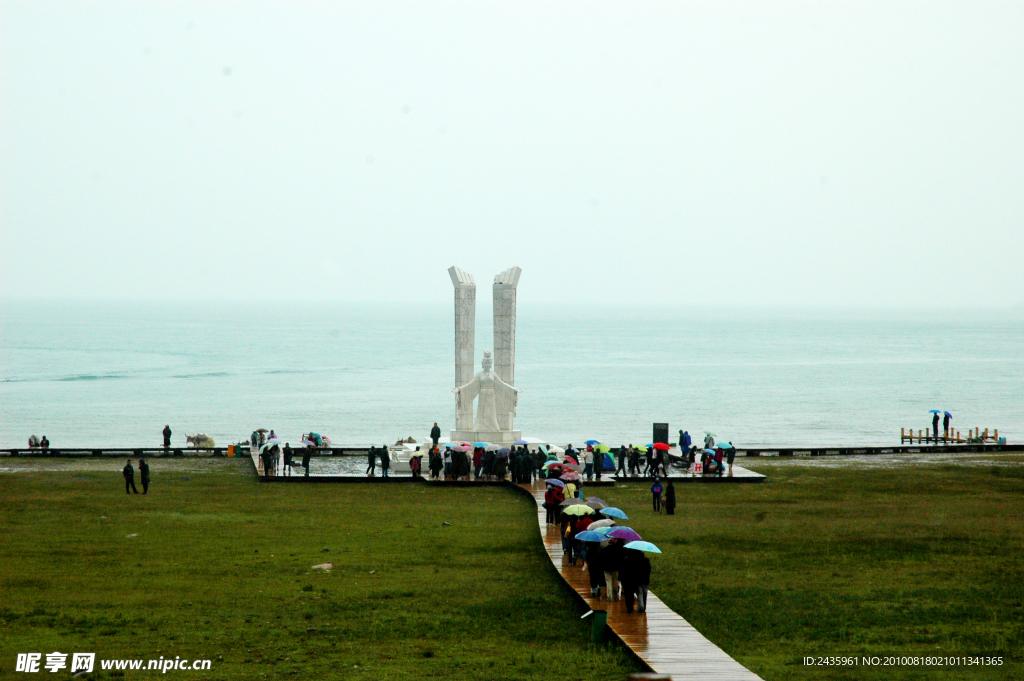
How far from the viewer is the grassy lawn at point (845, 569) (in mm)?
14414

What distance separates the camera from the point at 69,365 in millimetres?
134875

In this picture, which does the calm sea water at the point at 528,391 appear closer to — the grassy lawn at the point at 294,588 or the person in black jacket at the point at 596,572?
the grassy lawn at the point at 294,588

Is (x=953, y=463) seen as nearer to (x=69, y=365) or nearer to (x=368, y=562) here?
(x=368, y=562)

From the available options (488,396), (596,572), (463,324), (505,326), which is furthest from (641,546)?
(463,324)

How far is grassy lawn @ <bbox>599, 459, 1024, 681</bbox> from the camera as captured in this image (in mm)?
14414

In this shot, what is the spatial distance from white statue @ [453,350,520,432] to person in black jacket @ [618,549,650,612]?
23226mm

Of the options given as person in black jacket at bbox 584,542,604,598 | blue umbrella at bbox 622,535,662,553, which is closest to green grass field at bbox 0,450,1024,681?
person in black jacket at bbox 584,542,604,598

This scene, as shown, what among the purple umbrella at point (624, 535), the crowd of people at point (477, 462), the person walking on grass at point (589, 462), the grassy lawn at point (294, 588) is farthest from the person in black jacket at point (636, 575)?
the person walking on grass at point (589, 462)

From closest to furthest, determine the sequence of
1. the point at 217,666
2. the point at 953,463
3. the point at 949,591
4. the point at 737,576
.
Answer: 1. the point at 217,666
2. the point at 949,591
3. the point at 737,576
4. the point at 953,463

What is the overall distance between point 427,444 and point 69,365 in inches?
4286

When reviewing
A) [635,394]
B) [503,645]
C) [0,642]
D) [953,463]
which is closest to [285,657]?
[503,645]

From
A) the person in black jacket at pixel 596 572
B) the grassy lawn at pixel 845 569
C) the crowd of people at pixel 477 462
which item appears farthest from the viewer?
the crowd of people at pixel 477 462

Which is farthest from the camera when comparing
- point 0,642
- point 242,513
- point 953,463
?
point 953,463

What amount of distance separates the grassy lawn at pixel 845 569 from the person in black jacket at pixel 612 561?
103cm
